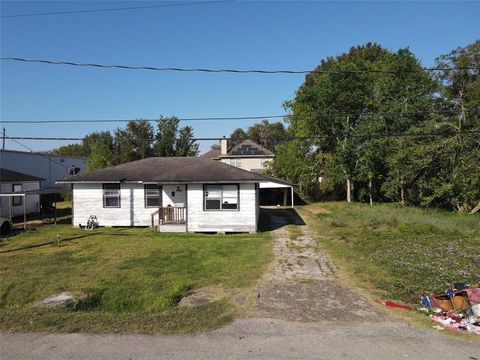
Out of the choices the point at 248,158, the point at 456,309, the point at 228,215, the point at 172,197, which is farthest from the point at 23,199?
the point at 248,158

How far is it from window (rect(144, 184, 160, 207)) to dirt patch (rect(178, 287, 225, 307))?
11901 mm

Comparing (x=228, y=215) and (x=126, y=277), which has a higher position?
(x=228, y=215)

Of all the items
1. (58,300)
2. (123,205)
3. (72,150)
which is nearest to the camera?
(58,300)

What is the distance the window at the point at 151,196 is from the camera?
20266mm

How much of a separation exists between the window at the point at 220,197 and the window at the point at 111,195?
5.58m

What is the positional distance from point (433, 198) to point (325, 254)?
18.3 metres

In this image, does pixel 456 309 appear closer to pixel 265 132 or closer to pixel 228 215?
pixel 228 215

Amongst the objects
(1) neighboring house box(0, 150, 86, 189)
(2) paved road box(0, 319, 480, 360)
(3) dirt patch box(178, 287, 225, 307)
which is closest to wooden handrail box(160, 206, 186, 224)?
(3) dirt patch box(178, 287, 225, 307)

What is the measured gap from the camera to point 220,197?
17953 mm

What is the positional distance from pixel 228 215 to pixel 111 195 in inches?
274

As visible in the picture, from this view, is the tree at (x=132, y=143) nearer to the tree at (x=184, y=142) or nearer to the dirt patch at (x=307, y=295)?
the tree at (x=184, y=142)

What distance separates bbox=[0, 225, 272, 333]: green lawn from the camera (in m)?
6.85

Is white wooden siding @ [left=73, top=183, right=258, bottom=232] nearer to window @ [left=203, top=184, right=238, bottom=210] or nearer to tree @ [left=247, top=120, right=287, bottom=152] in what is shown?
window @ [left=203, top=184, right=238, bottom=210]

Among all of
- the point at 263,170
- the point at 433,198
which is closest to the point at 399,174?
the point at 433,198
